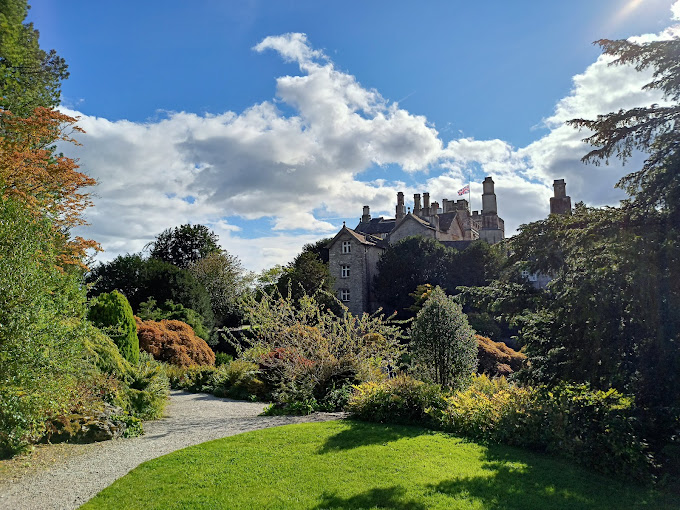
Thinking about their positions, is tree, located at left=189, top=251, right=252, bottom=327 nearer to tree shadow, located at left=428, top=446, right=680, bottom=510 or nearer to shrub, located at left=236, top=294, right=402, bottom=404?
shrub, located at left=236, top=294, right=402, bottom=404

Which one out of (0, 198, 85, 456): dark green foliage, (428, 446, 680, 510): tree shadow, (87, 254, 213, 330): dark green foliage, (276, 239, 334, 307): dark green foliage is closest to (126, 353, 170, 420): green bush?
(0, 198, 85, 456): dark green foliage

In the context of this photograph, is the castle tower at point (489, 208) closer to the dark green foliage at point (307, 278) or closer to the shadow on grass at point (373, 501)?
the dark green foliage at point (307, 278)

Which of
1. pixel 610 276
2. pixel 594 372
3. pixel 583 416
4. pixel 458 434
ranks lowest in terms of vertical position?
pixel 458 434

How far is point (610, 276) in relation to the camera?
7121mm

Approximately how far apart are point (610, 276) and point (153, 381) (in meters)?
10.1

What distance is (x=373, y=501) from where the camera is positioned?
5.75m

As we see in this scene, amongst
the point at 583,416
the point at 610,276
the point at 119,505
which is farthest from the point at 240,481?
the point at 610,276

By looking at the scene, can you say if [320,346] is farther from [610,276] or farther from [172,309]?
[172,309]

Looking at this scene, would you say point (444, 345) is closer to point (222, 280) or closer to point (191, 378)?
point (191, 378)

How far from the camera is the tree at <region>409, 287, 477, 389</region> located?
11.9 metres

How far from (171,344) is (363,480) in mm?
13826

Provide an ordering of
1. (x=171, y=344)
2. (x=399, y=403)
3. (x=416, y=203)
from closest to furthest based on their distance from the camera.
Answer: (x=399, y=403)
(x=171, y=344)
(x=416, y=203)

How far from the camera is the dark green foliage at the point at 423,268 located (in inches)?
1524

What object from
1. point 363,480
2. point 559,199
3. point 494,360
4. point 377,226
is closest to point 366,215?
point 377,226
